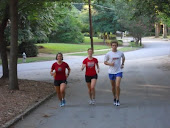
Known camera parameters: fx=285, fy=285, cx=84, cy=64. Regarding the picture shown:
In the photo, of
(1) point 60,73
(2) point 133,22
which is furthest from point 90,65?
(2) point 133,22

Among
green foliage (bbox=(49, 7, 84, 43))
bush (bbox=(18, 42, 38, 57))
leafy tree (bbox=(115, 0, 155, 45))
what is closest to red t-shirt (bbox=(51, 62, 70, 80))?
bush (bbox=(18, 42, 38, 57))

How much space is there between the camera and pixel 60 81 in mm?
7891

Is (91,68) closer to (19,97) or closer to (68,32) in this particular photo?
(19,97)

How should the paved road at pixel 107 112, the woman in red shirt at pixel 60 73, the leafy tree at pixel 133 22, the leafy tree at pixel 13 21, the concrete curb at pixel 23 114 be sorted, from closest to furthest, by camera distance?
the concrete curb at pixel 23 114, the paved road at pixel 107 112, the woman in red shirt at pixel 60 73, the leafy tree at pixel 13 21, the leafy tree at pixel 133 22

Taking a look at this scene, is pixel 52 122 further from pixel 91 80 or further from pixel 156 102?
pixel 156 102

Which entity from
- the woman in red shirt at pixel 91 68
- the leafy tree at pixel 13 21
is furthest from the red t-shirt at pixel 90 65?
the leafy tree at pixel 13 21

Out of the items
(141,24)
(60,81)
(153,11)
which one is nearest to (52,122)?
(60,81)

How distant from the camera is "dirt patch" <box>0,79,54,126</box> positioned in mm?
6908

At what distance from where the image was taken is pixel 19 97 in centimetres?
857

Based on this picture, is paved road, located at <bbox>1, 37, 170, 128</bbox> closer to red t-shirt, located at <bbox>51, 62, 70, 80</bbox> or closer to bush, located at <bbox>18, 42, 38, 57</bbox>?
red t-shirt, located at <bbox>51, 62, 70, 80</bbox>

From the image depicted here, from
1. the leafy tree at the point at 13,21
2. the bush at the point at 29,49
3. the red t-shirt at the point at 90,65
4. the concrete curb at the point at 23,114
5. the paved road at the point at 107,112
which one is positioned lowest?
the paved road at the point at 107,112

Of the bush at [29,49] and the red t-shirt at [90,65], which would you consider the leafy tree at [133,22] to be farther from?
the red t-shirt at [90,65]

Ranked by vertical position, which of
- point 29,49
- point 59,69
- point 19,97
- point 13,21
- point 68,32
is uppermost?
point 68,32

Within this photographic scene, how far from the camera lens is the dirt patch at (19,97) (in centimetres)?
691
